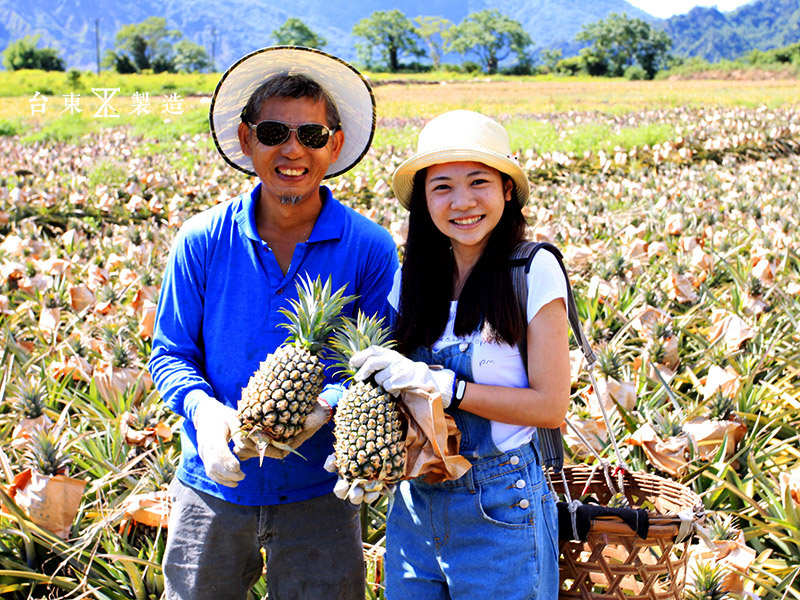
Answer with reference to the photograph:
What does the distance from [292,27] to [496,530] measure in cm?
12474

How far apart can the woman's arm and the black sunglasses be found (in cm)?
92

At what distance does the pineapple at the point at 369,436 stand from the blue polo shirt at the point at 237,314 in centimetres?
50

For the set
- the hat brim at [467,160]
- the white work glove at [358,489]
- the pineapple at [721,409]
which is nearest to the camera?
the white work glove at [358,489]

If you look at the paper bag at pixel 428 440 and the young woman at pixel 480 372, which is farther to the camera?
the young woman at pixel 480 372

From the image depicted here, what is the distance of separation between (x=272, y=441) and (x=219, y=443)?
0.18 meters

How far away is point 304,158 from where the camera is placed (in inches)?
86.0

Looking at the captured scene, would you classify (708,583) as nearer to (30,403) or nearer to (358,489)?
(358,489)

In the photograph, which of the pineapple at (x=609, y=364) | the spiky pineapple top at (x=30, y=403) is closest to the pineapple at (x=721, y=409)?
the pineapple at (x=609, y=364)

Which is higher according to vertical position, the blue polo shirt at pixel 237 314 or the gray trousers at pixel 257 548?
the blue polo shirt at pixel 237 314

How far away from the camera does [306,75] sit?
7.73ft

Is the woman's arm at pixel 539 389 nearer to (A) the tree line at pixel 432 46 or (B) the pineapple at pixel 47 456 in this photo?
(B) the pineapple at pixel 47 456

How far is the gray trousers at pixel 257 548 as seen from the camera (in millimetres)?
2158

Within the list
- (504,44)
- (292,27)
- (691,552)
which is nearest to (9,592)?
(691,552)

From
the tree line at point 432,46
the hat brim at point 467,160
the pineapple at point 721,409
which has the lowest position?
the pineapple at point 721,409
